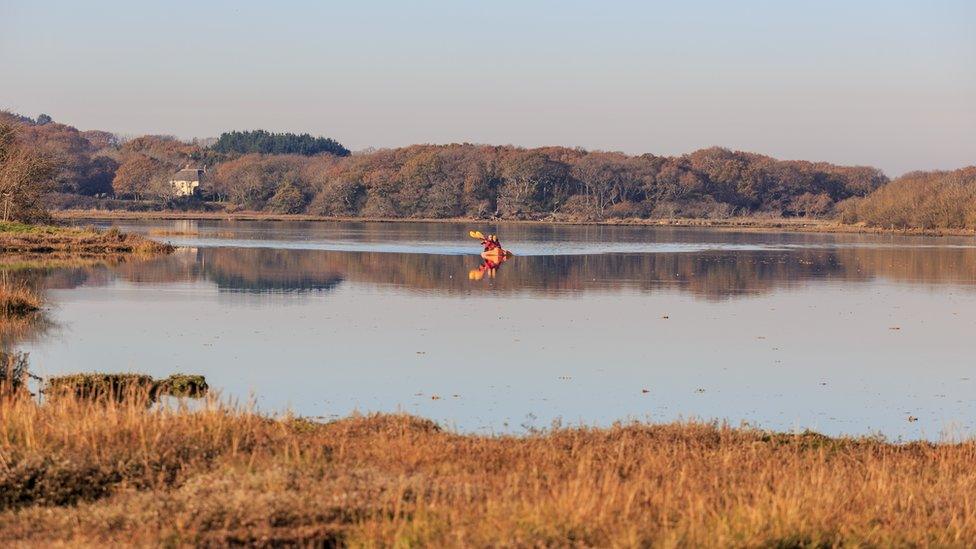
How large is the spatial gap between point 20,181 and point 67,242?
780cm

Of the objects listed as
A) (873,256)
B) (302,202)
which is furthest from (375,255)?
(302,202)

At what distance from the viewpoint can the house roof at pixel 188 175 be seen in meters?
153

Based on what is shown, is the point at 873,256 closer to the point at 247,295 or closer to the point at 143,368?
the point at 247,295

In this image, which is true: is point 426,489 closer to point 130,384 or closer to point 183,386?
point 130,384

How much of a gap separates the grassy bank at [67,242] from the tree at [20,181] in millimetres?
2357

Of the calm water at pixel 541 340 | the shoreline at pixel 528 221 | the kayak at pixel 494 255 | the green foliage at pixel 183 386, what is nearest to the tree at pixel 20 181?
the calm water at pixel 541 340

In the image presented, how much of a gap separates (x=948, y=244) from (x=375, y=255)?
132ft

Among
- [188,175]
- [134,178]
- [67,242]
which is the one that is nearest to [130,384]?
[67,242]

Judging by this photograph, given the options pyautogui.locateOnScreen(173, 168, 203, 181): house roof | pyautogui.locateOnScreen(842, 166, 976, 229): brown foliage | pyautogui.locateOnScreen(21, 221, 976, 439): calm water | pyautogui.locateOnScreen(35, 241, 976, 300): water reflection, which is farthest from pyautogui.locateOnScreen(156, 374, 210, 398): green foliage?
pyautogui.locateOnScreen(173, 168, 203, 181): house roof

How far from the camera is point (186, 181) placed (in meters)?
152

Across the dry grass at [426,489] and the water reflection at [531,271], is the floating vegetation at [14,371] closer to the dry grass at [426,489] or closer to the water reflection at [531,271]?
the dry grass at [426,489]

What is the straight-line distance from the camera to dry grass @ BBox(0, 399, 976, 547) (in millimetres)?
7223

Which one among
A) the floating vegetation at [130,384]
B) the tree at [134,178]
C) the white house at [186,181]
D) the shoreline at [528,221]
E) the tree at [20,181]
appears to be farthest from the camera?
the white house at [186,181]

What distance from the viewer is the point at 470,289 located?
33.8 metres
